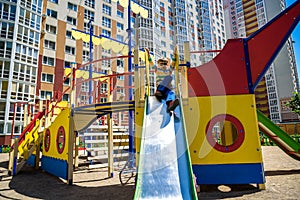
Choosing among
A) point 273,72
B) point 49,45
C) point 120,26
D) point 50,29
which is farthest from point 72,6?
point 273,72

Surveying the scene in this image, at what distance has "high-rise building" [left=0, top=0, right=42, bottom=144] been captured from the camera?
23.9 meters

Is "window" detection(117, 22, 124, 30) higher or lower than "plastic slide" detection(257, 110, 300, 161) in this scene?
higher

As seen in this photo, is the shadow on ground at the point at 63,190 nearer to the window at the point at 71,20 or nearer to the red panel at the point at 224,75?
the red panel at the point at 224,75

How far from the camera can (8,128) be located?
23.5m

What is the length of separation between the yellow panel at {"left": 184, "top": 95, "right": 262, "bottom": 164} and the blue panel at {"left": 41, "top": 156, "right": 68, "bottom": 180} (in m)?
4.22

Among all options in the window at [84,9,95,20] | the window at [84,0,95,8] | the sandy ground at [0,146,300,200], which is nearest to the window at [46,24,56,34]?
the window at [84,9,95,20]

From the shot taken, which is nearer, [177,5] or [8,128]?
[8,128]

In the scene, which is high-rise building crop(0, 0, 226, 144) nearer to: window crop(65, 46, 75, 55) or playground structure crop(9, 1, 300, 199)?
window crop(65, 46, 75, 55)

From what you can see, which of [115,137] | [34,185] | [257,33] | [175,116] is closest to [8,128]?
[115,137]

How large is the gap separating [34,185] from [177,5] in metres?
48.4

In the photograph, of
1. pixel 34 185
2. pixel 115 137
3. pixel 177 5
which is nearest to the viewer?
pixel 34 185

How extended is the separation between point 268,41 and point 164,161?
3890 mm

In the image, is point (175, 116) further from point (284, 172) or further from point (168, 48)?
point (168, 48)

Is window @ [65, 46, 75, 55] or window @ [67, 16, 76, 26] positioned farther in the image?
window @ [67, 16, 76, 26]
